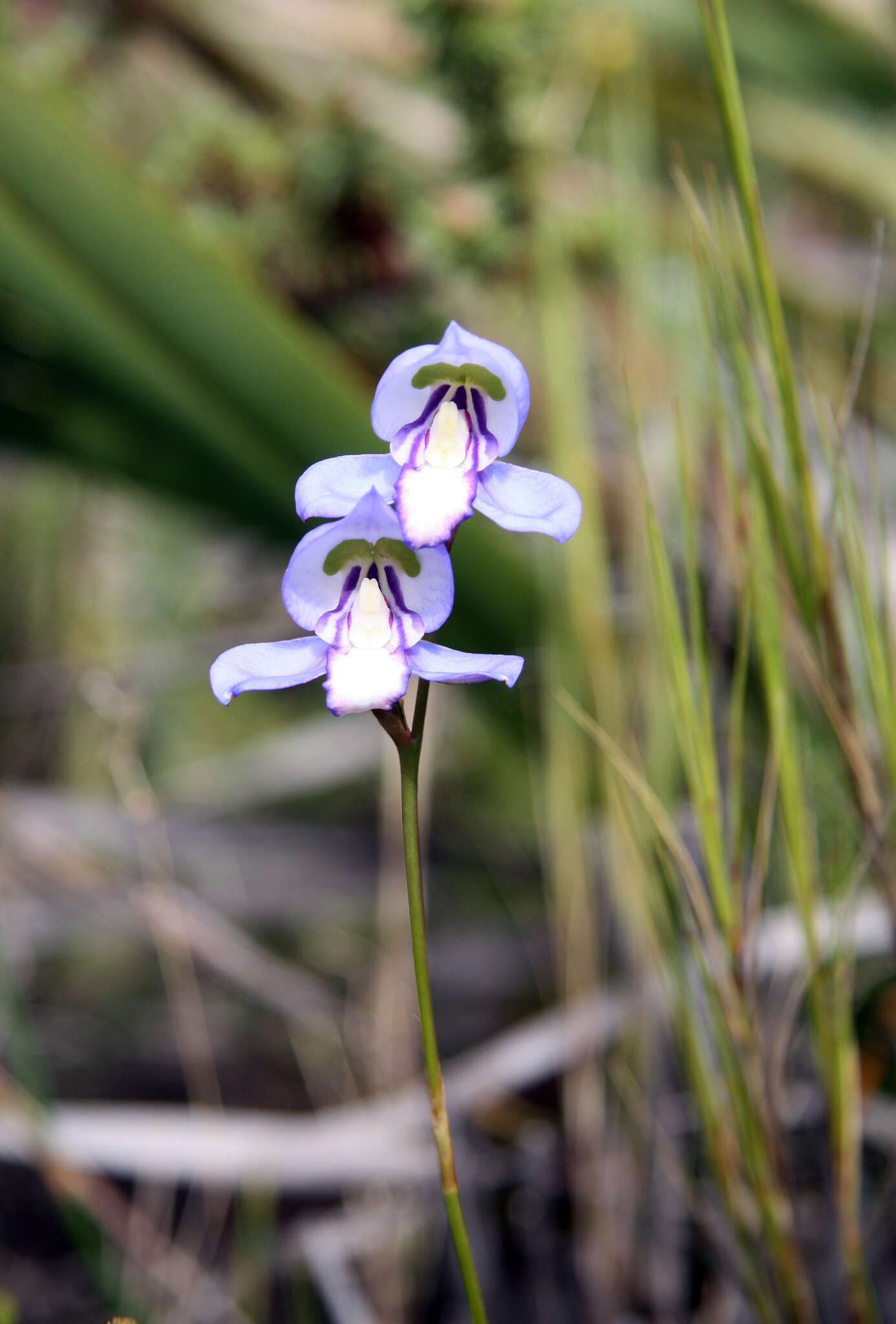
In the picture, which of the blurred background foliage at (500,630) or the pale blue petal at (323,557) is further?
the blurred background foliage at (500,630)

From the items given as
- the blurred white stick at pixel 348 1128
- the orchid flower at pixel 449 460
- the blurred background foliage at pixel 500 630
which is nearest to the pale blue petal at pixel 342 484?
the orchid flower at pixel 449 460

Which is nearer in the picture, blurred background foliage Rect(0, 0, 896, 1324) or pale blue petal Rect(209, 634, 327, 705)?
pale blue petal Rect(209, 634, 327, 705)

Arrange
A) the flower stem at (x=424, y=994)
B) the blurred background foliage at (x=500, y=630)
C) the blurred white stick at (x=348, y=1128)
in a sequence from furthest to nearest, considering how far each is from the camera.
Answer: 1. the blurred white stick at (x=348, y=1128)
2. the blurred background foliage at (x=500, y=630)
3. the flower stem at (x=424, y=994)

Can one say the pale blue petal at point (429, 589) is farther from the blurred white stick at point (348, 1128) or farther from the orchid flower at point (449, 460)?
the blurred white stick at point (348, 1128)

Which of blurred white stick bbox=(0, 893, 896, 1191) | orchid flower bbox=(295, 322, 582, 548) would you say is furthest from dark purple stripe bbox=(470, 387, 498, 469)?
blurred white stick bbox=(0, 893, 896, 1191)

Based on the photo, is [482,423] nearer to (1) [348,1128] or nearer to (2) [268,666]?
(2) [268,666]

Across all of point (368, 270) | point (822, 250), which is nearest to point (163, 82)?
point (368, 270)

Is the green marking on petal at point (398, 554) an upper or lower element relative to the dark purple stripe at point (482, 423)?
lower

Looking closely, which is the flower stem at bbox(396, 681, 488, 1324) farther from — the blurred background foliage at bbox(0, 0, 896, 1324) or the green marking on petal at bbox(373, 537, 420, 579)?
the blurred background foliage at bbox(0, 0, 896, 1324)
